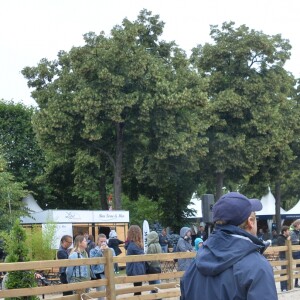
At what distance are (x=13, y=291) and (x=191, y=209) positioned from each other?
39.1 metres

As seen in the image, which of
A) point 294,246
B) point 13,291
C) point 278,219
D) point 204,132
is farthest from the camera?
point 278,219

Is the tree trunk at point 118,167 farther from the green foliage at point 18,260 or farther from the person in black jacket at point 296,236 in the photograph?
the green foliage at point 18,260

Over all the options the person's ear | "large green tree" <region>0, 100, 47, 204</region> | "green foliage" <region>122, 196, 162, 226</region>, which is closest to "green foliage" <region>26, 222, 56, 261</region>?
the person's ear

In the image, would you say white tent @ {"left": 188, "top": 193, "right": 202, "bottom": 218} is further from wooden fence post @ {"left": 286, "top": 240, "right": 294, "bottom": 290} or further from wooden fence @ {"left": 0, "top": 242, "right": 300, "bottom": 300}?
wooden fence @ {"left": 0, "top": 242, "right": 300, "bottom": 300}

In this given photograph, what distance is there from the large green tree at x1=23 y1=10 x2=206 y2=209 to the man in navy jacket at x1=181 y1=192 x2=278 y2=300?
30.8m

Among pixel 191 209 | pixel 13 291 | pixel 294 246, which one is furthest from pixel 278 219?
pixel 13 291

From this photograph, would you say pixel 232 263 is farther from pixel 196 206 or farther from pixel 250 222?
pixel 196 206

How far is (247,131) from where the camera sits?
1609 inches

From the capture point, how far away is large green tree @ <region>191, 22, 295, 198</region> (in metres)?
40.1

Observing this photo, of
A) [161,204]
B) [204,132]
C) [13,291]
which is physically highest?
[204,132]

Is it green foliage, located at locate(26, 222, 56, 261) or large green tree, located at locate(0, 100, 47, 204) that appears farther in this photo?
large green tree, located at locate(0, 100, 47, 204)

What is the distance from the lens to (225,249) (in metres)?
A: 3.37

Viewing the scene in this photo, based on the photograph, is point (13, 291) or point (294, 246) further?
point (294, 246)

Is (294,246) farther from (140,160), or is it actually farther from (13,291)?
(140,160)
